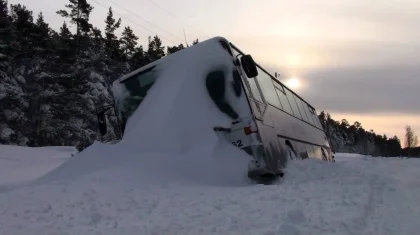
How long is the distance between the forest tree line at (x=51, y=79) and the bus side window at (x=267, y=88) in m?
15.9

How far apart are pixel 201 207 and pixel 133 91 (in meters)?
4.85

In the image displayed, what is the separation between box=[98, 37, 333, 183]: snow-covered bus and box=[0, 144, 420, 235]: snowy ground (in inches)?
36.4

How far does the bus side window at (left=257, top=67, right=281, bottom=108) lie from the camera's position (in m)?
9.54

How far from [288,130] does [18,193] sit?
664cm

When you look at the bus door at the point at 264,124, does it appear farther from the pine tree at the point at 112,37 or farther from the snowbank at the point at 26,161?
the pine tree at the point at 112,37

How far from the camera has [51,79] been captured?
32.9m

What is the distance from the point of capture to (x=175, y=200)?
520 centimetres

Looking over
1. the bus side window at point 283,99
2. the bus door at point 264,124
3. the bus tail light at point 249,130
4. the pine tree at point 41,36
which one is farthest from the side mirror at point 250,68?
the pine tree at point 41,36

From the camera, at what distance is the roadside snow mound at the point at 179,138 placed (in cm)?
687

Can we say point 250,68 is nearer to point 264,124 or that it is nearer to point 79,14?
point 264,124

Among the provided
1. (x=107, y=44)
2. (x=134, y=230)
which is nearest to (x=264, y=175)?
(x=134, y=230)

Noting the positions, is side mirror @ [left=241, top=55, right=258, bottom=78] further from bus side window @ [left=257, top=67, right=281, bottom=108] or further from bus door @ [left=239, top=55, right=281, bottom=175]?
bus side window @ [left=257, top=67, right=281, bottom=108]

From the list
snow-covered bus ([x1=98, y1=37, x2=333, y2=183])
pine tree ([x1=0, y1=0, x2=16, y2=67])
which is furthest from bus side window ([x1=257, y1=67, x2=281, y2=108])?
pine tree ([x1=0, y1=0, x2=16, y2=67])

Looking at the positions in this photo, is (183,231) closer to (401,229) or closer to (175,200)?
(175,200)
